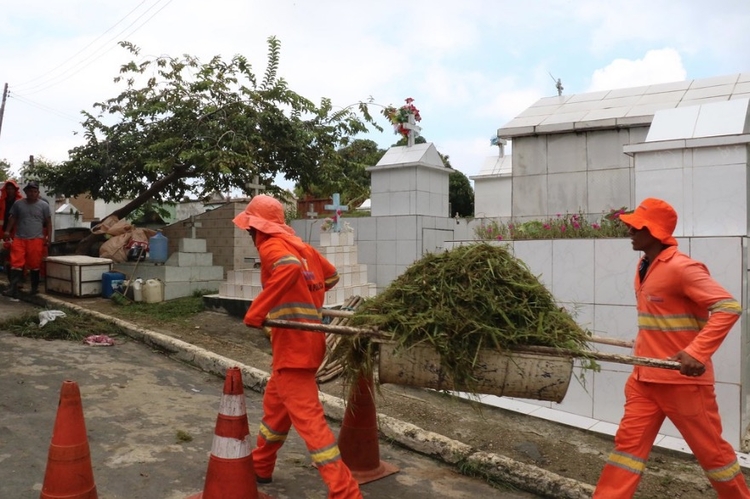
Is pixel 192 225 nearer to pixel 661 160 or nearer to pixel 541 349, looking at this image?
pixel 661 160

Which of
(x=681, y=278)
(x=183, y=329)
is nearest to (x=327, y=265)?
(x=681, y=278)

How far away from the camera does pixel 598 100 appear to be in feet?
28.4

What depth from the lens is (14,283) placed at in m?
9.73

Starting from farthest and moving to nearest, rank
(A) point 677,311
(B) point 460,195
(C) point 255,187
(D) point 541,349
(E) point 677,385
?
1. (B) point 460,195
2. (C) point 255,187
3. (A) point 677,311
4. (E) point 677,385
5. (D) point 541,349

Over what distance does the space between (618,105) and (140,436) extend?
721cm

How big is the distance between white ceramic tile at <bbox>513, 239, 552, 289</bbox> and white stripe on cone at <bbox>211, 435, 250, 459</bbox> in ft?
11.0

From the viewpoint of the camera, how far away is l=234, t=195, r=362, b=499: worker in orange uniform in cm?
325

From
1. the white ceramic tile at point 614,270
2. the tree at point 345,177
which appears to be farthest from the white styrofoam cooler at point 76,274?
the white ceramic tile at point 614,270

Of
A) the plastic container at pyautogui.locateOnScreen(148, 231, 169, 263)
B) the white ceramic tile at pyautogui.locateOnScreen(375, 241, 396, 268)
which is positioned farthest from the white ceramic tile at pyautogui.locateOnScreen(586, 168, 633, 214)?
the plastic container at pyautogui.locateOnScreen(148, 231, 169, 263)

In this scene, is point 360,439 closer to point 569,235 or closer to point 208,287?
point 569,235

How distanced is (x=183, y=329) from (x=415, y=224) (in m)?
A: 3.64

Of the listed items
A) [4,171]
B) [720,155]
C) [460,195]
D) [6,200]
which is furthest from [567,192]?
[4,171]

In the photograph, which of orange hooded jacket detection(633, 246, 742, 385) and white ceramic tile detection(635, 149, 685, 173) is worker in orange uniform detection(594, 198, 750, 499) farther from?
white ceramic tile detection(635, 149, 685, 173)

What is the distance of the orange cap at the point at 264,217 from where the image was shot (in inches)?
142
